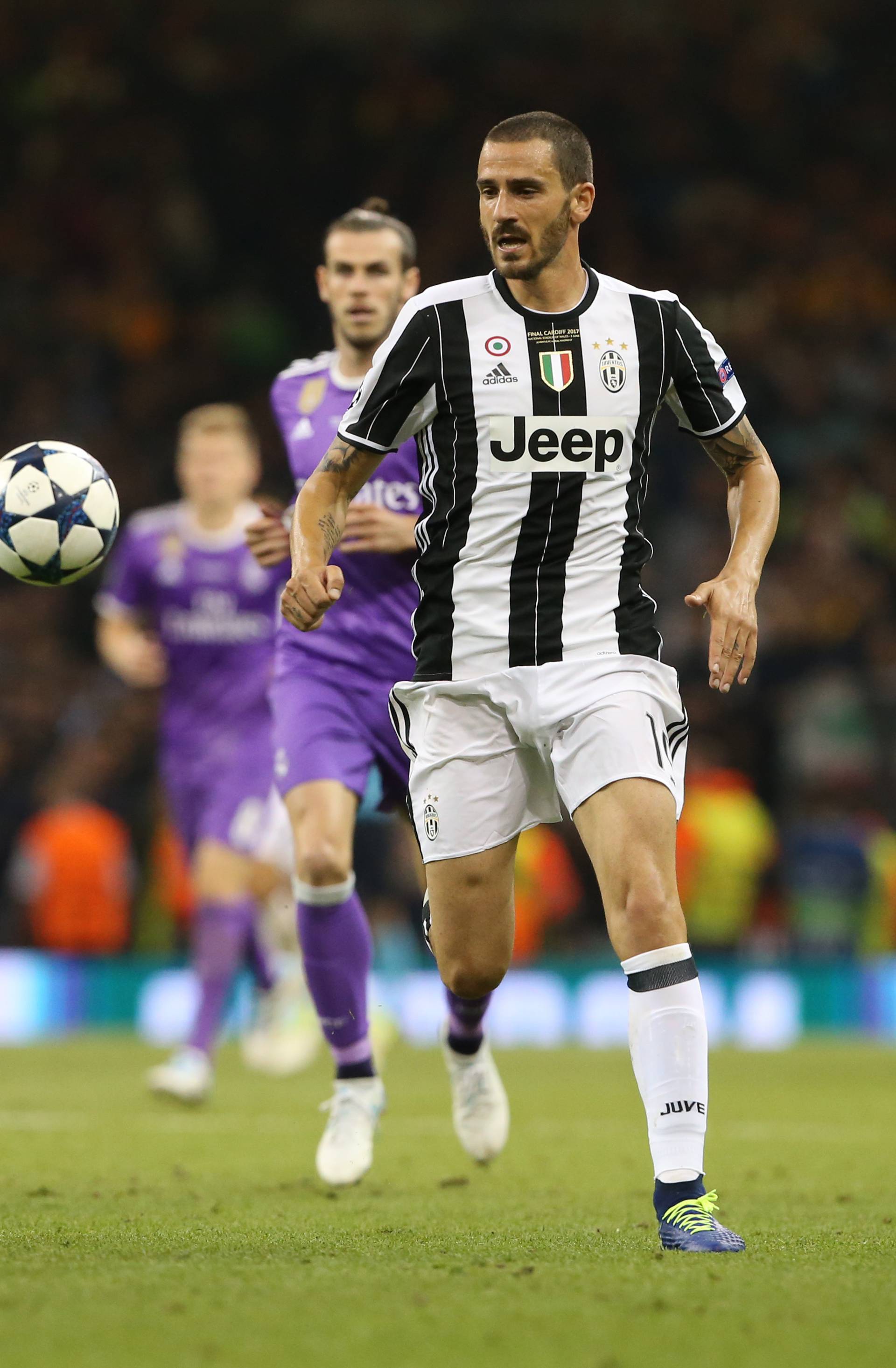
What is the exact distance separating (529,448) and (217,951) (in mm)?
4715

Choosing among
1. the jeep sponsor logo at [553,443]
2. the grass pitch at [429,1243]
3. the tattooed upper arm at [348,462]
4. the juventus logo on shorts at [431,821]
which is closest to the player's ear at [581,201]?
the jeep sponsor logo at [553,443]

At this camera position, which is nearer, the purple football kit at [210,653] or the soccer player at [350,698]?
the soccer player at [350,698]

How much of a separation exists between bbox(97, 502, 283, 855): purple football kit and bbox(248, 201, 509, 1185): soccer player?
9.34 feet

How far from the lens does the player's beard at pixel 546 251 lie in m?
4.36

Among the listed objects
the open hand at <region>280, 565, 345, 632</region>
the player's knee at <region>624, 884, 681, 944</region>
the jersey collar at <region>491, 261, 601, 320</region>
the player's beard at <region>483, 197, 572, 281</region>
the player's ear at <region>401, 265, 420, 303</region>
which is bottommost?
the player's knee at <region>624, 884, 681, 944</region>

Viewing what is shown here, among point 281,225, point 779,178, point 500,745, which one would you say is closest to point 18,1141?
point 500,745

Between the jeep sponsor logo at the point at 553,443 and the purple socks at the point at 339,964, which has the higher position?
the jeep sponsor logo at the point at 553,443

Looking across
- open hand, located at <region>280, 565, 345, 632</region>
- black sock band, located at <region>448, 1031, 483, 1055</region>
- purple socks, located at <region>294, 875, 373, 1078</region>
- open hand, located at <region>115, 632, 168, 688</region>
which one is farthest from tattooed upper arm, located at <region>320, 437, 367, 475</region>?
open hand, located at <region>115, 632, 168, 688</region>

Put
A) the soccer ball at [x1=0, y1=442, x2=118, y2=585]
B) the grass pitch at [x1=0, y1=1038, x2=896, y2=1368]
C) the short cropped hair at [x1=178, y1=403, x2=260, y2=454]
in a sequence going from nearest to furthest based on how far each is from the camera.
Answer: the grass pitch at [x1=0, y1=1038, x2=896, y2=1368], the soccer ball at [x1=0, y1=442, x2=118, y2=585], the short cropped hair at [x1=178, y1=403, x2=260, y2=454]

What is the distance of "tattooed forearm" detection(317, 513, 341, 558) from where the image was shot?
4.46 metres

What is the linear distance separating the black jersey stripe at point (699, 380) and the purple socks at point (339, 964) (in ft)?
5.93

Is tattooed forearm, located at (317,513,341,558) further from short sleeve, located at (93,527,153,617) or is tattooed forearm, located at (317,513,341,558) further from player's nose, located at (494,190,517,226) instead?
short sleeve, located at (93,527,153,617)

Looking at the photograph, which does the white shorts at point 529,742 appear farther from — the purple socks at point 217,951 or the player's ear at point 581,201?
the purple socks at point 217,951

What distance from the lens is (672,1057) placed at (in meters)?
4.01
